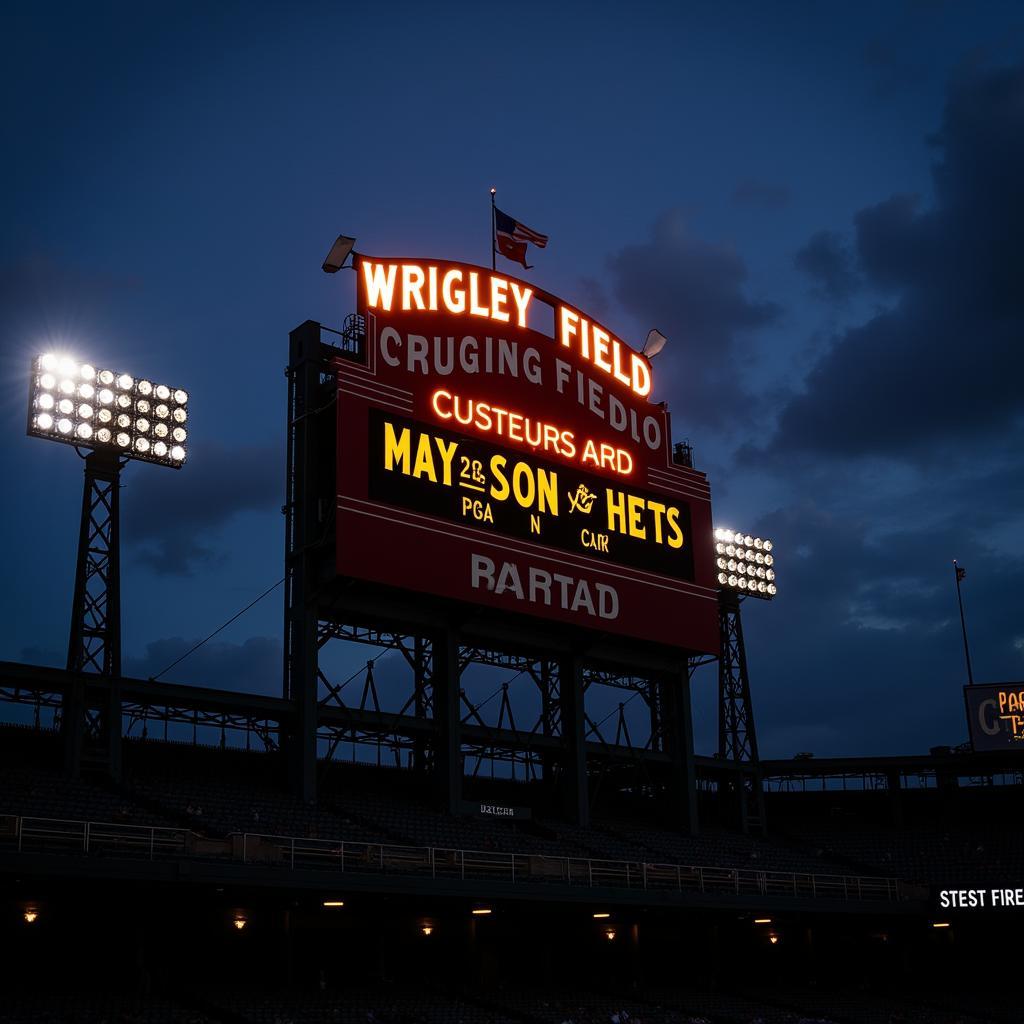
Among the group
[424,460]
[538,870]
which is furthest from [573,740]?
[424,460]

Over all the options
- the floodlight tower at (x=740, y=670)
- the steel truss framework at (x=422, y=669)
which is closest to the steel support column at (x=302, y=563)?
the steel truss framework at (x=422, y=669)

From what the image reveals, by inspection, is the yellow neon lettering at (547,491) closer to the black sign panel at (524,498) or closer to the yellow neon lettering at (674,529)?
the black sign panel at (524,498)

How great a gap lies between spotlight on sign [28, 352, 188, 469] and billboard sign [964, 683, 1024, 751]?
40.6m

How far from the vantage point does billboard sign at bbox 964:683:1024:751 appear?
219ft

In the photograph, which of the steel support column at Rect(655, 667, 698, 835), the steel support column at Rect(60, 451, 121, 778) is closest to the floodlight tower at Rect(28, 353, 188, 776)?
the steel support column at Rect(60, 451, 121, 778)

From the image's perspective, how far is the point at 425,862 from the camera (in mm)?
42062

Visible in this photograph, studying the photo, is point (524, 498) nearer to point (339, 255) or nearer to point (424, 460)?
point (424, 460)

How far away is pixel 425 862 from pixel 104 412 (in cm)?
1741

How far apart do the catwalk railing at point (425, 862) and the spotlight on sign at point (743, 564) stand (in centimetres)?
1628

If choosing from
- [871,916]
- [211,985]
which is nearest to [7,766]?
[211,985]

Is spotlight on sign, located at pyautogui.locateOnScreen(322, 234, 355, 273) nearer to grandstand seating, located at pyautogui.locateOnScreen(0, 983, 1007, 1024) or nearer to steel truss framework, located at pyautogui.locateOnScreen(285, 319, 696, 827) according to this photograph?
steel truss framework, located at pyautogui.locateOnScreen(285, 319, 696, 827)

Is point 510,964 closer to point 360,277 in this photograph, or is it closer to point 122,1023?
point 122,1023

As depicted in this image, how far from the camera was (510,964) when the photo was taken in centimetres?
4900

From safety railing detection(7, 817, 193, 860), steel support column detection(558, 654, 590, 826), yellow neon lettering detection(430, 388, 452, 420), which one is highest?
yellow neon lettering detection(430, 388, 452, 420)
